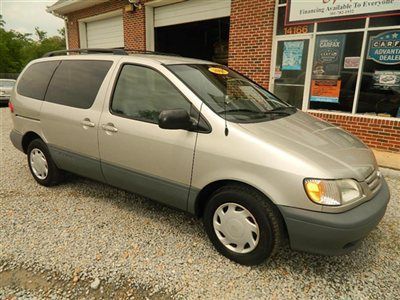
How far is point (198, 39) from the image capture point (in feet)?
45.5

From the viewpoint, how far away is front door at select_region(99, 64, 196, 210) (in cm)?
271

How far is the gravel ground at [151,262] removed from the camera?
2.30 meters

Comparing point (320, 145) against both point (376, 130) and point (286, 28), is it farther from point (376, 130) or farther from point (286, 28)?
point (286, 28)

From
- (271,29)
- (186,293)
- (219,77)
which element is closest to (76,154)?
(219,77)

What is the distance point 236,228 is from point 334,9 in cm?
548

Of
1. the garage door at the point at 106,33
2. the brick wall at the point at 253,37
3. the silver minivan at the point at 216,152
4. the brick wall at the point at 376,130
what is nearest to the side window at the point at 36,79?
the silver minivan at the point at 216,152

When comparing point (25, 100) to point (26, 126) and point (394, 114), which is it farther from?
point (394, 114)

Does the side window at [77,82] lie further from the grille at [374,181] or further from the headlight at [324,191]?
the grille at [374,181]

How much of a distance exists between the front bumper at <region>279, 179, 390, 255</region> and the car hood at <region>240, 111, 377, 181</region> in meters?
0.28

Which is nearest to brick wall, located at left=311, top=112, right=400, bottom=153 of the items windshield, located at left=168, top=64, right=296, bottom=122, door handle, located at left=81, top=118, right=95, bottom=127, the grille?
windshield, located at left=168, top=64, right=296, bottom=122

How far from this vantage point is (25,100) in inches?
161

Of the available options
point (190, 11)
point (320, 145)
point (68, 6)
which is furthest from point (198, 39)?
point (320, 145)

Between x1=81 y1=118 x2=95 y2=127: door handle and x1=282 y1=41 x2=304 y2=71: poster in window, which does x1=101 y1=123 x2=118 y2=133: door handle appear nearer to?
x1=81 y1=118 x2=95 y2=127: door handle

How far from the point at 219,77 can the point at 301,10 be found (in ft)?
14.2
